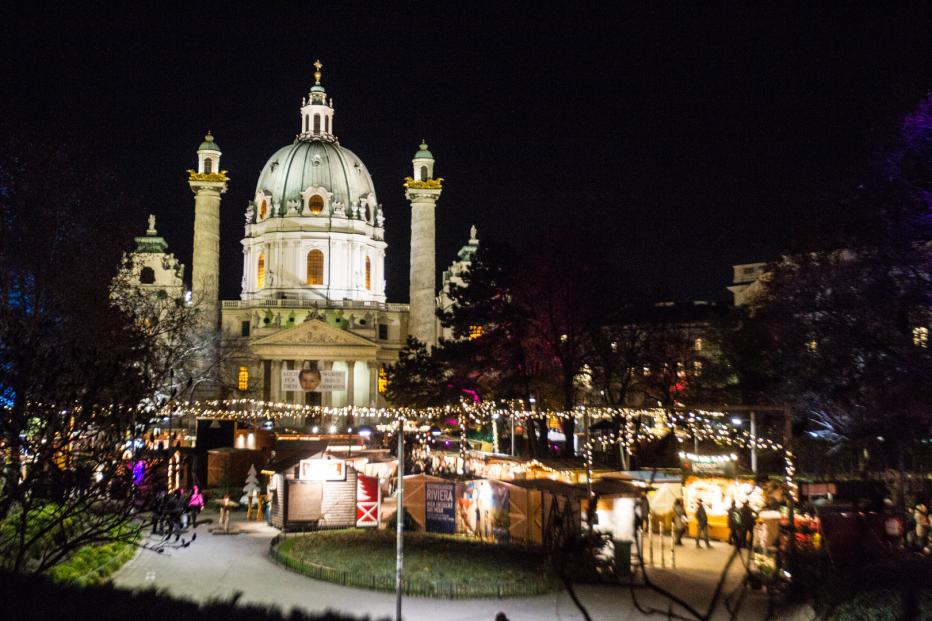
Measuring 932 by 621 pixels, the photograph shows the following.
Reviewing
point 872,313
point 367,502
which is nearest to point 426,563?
point 367,502

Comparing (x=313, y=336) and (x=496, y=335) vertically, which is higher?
(x=313, y=336)

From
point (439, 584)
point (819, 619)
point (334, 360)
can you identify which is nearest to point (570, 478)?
point (439, 584)

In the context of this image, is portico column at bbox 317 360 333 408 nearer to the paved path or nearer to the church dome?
the church dome

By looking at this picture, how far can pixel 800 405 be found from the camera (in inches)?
1208

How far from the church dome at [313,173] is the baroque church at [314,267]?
13 centimetres

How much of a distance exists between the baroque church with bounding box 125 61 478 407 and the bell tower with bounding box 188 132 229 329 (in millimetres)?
95

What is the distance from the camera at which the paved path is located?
16.8 m

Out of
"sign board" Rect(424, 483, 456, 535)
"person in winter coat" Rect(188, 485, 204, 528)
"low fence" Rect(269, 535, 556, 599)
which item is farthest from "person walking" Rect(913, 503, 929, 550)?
"person in winter coat" Rect(188, 485, 204, 528)

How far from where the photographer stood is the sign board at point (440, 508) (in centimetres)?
2473

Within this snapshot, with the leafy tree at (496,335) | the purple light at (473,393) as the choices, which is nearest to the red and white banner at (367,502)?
the leafy tree at (496,335)

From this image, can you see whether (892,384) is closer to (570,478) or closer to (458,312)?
(570,478)

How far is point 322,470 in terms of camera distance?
85.3 ft

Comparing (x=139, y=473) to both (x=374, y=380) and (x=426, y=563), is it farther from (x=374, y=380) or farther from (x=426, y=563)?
(x=374, y=380)

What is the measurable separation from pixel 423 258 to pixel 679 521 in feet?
197
